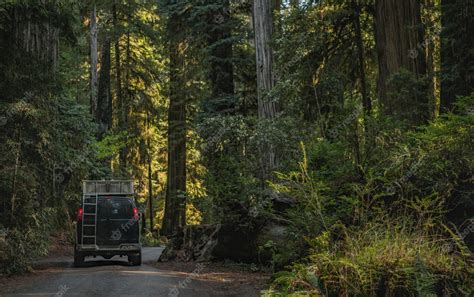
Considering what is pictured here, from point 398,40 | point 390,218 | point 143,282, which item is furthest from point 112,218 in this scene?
point 390,218

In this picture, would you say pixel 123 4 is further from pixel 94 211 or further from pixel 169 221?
pixel 94 211

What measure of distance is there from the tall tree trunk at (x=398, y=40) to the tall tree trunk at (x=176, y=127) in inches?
517

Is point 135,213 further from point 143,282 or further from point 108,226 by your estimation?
point 143,282

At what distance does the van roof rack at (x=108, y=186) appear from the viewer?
19.0 m

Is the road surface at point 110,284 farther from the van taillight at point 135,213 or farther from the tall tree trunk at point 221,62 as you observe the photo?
the tall tree trunk at point 221,62

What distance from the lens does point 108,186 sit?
1945 cm

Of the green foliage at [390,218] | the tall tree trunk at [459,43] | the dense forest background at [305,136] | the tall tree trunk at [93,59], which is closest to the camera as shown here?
the green foliage at [390,218]

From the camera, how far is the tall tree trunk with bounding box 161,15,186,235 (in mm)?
27203

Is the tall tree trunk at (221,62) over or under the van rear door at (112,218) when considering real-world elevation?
over

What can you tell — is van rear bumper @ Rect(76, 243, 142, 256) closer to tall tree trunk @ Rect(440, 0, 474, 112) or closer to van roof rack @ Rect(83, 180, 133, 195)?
van roof rack @ Rect(83, 180, 133, 195)

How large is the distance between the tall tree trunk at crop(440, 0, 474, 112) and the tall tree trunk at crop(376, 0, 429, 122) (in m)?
0.64

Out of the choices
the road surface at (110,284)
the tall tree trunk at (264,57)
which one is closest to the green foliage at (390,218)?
the road surface at (110,284)

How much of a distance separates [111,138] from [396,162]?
74.6ft

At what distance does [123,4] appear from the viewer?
117 feet
